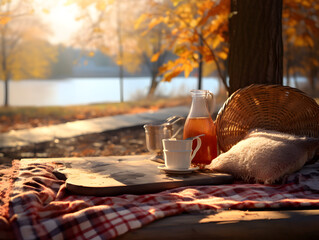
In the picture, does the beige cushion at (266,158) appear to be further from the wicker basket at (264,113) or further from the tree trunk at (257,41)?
the tree trunk at (257,41)

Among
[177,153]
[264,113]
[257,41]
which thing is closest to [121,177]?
[177,153]

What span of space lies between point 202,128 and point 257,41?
4.34 ft

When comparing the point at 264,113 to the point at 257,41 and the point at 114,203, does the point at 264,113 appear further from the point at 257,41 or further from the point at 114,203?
the point at 114,203

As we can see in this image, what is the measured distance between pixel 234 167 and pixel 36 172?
1.14 m

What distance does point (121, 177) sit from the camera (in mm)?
2414

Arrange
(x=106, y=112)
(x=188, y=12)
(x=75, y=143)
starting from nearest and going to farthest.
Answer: (x=188, y=12), (x=75, y=143), (x=106, y=112)

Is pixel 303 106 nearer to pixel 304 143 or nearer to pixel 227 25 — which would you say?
pixel 304 143

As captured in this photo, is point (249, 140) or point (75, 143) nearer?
point (249, 140)

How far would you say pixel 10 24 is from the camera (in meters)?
20.8

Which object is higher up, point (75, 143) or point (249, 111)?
point (249, 111)

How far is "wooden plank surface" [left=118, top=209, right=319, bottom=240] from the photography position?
5.85 ft

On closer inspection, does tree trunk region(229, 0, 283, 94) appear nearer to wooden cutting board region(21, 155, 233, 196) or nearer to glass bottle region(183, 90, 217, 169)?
Answer: glass bottle region(183, 90, 217, 169)

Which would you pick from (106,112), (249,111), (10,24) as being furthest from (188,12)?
(10,24)

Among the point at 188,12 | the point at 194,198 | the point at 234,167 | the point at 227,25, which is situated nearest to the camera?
the point at 194,198
